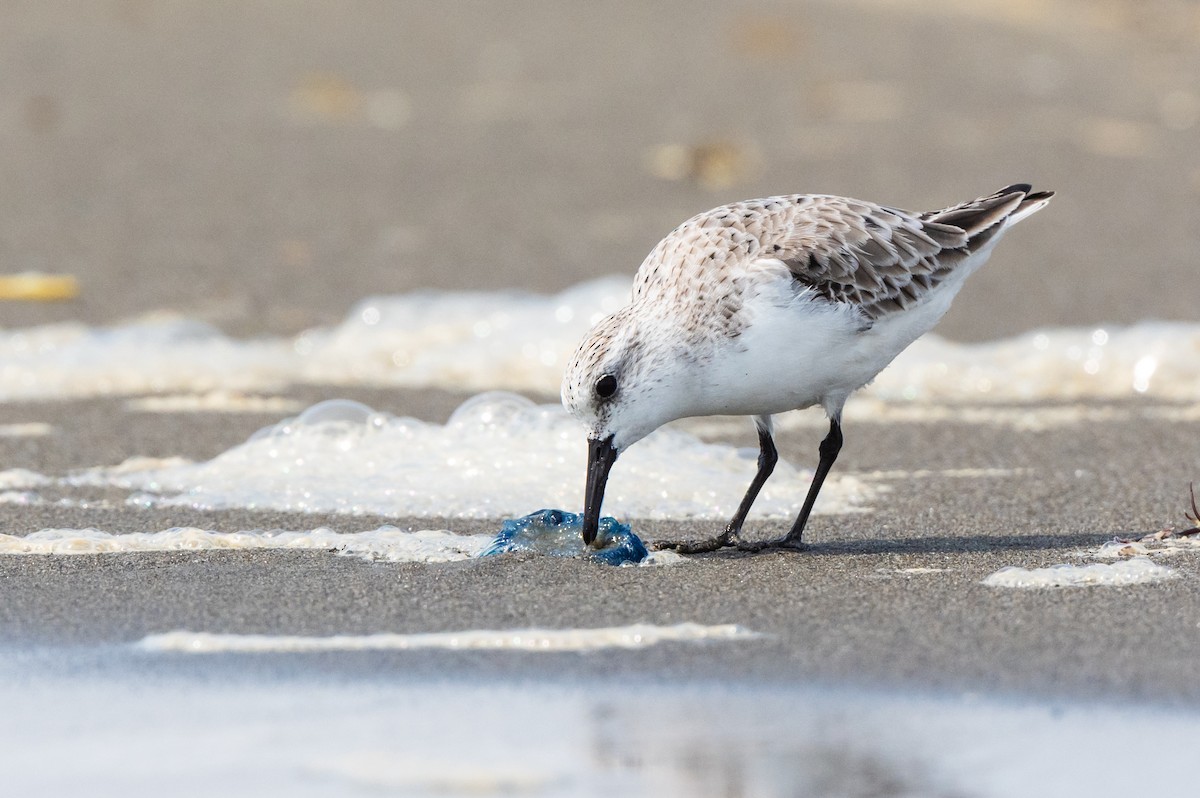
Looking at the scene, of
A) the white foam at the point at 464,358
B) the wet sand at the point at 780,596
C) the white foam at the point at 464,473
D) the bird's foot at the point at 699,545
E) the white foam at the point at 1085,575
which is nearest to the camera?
the wet sand at the point at 780,596

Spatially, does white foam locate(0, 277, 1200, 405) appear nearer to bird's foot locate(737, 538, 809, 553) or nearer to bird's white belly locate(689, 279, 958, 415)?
bird's white belly locate(689, 279, 958, 415)

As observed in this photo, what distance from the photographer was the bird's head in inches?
171

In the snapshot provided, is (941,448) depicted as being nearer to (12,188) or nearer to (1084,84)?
(12,188)

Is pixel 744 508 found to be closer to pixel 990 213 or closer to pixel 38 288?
pixel 990 213

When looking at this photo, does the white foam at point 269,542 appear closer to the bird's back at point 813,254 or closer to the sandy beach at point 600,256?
the sandy beach at point 600,256

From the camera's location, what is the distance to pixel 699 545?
14.8 ft

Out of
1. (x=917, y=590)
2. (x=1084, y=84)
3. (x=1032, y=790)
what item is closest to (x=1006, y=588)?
(x=917, y=590)

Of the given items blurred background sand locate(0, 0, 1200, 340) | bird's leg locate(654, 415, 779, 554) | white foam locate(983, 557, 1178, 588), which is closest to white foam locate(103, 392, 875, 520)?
bird's leg locate(654, 415, 779, 554)

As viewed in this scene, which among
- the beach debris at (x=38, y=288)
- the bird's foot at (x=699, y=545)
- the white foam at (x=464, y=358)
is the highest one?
the beach debris at (x=38, y=288)

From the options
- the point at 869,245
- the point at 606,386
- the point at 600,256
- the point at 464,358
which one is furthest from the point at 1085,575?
the point at 600,256

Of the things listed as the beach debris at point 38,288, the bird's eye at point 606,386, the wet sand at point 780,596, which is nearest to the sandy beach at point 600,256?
the wet sand at point 780,596

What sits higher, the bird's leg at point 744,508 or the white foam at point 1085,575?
the bird's leg at point 744,508

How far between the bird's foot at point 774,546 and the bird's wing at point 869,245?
0.63m

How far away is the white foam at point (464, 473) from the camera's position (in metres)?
4.98
